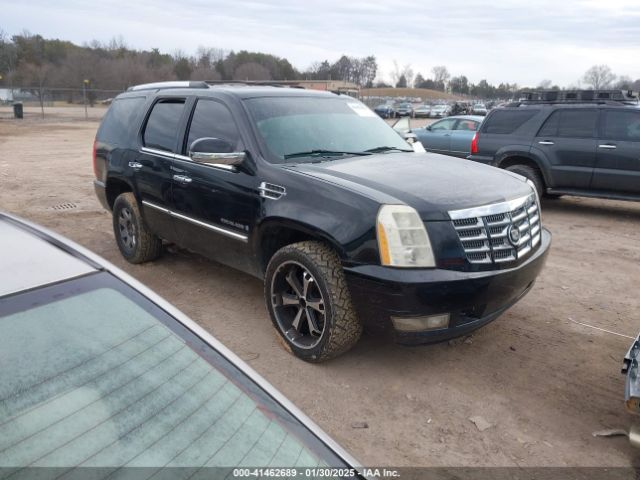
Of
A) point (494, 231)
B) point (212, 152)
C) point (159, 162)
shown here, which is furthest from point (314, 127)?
point (494, 231)

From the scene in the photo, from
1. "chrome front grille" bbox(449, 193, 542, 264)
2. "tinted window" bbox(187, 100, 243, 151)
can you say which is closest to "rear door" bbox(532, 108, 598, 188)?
"chrome front grille" bbox(449, 193, 542, 264)

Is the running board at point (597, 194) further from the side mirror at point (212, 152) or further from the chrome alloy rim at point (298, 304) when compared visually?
the side mirror at point (212, 152)

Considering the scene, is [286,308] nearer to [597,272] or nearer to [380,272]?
[380,272]

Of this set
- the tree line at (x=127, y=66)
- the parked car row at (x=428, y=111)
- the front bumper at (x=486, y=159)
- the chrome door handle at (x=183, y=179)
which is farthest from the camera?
the tree line at (x=127, y=66)

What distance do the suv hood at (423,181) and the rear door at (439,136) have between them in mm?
9198

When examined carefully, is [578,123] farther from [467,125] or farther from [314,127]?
[314,127]

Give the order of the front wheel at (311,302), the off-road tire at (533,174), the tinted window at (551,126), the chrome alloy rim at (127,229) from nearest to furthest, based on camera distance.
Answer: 1. the front wheel at (311,302)
2. the chrome alloy rim at (127,229)
3. the tinted window at (551,126)
4. the off-road tire at (533,174)

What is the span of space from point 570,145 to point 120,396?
8567 millimetres

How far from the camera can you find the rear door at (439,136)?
13148 mm

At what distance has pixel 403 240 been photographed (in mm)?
3123

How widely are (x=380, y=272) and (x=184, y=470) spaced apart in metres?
1.97

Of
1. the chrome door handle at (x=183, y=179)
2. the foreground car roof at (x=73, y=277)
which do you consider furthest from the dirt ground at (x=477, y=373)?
the foreground car roof at (x=73, y=277)

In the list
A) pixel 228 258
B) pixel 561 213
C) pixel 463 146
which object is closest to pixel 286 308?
pixel 228 258

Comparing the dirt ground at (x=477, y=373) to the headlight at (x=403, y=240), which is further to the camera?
the headlight at (x=403, y=240)
